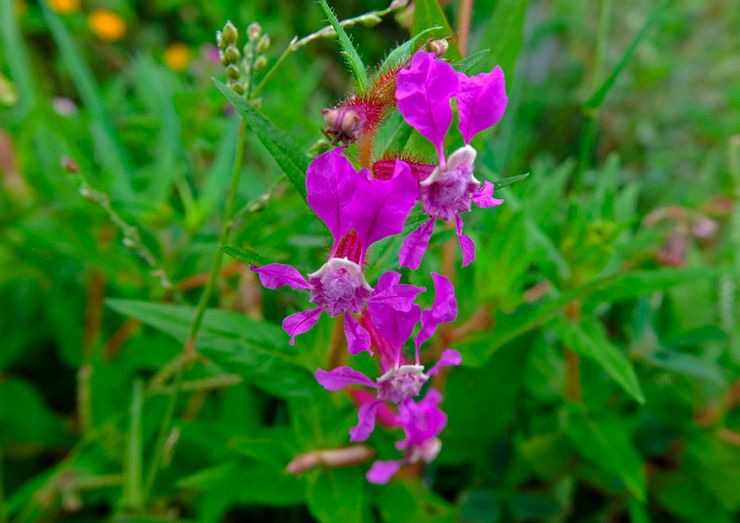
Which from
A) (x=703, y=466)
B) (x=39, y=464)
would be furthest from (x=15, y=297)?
(x=703, y=466)

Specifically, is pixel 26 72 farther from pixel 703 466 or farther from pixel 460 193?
pixel 703 466

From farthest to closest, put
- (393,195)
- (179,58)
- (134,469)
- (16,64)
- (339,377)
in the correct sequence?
(179,58) → (16,64) → (134,469) → (339,377) → (393,195)

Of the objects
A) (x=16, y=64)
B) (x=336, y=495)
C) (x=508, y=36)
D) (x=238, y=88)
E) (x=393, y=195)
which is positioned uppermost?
(x=16, y=64)

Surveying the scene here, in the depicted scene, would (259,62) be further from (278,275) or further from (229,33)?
(278,275)

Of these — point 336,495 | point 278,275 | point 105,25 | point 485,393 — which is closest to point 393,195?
point 278,275

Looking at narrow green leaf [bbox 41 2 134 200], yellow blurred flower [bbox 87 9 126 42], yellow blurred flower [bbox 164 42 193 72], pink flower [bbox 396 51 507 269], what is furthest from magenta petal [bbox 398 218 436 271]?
yellow blurred flower [bbox 87 9 126 42]

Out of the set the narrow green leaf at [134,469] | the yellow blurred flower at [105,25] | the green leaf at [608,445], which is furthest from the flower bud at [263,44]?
the yellow blurred flower at [105,25]

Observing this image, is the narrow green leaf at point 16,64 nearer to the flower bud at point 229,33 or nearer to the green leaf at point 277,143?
the flower bud at point 229,33
